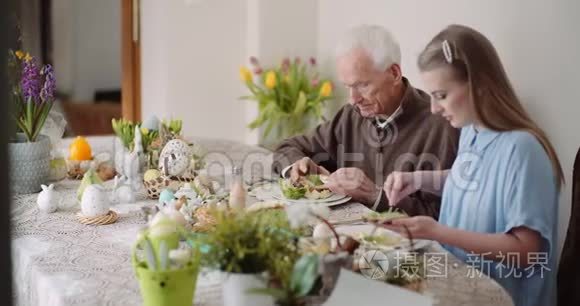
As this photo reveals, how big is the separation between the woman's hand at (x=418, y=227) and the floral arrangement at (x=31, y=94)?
3.82 feet

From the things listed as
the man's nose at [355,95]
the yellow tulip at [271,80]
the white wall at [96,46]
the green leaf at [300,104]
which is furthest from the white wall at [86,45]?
the man's nose at [355,95]

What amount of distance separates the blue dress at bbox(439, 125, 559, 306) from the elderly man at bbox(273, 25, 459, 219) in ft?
0.91

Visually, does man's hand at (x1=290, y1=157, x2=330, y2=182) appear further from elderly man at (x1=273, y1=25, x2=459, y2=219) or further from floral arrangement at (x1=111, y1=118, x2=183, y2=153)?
floral arrangement at (x1=111, y1=118, x2=183, y2=153)

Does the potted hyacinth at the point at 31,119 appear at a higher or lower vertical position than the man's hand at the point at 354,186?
higher

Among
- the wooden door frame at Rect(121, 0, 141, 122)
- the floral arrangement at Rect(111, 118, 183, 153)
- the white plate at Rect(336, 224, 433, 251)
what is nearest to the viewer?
the white plate at Rect(336, 224, 433, 251)

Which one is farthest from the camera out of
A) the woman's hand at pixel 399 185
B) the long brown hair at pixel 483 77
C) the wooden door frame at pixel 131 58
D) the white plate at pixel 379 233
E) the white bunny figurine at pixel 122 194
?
the wooden door frame at pixel 131 58

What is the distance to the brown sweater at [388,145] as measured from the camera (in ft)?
7.25

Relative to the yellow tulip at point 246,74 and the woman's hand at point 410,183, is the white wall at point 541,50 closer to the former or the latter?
the woman's hand at point 410,183

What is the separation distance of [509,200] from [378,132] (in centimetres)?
83

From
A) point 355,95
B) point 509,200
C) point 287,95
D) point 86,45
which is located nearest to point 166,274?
point 509,200

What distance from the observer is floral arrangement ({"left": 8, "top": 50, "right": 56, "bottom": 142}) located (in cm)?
207

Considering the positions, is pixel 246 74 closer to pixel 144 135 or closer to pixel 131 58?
pixel 131 58

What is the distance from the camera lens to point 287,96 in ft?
11.7

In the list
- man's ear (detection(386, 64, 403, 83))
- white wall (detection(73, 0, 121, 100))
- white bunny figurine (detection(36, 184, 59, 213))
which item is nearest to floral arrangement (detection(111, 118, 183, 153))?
white bunny figurine (detection(36, 184, 59, 213))
